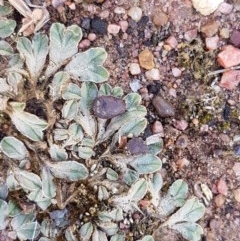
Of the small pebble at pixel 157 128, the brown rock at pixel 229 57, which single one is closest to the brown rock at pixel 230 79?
the brown rock at pixel 229 57

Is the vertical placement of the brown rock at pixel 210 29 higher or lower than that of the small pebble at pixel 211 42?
higher

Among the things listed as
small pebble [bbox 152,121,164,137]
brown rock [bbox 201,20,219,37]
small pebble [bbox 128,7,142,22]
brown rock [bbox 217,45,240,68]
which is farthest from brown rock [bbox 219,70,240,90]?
small pebble [bbox 128,7,142,22]

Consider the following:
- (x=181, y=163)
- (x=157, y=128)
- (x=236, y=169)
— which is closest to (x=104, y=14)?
(x=157, y=128)

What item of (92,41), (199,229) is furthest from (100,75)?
(199,229)

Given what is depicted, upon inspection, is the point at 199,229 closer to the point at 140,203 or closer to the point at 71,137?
the point at 140,203

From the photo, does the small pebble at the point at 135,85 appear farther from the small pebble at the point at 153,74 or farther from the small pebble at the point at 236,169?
the small pebble at the point at 236,169
